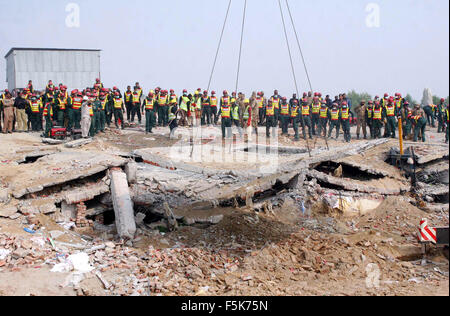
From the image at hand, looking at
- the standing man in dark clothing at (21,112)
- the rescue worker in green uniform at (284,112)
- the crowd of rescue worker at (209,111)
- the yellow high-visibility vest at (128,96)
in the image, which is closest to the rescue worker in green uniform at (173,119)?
the crowd of rescue worker at (209,111)

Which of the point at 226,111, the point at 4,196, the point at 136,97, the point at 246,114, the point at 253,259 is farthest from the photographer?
the point at 136,97

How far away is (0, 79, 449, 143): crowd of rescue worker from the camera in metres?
16.6

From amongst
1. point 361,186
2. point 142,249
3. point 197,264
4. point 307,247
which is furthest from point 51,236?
point 361,186

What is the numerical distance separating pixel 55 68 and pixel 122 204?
18.5 metres

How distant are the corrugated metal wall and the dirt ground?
18021mm

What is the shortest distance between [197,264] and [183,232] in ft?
5.28

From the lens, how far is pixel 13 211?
8.52m

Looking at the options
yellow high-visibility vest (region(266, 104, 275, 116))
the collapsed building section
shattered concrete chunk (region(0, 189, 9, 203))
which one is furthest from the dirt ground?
yellow high-visibility vest (region(266, 104, 275, 116))

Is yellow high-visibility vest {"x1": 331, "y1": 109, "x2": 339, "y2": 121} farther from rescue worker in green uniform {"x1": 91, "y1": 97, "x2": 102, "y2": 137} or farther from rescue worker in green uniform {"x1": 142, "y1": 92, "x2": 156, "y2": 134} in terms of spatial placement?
rescue worker in green uniform {"x1": 91, "y1": 97, "x2": 102, "y2": 137}

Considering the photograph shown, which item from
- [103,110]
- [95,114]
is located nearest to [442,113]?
[103,110]

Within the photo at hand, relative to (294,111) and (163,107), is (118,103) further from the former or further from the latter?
(294,111)

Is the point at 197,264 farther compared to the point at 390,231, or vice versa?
the point at 390,231

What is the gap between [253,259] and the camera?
23.5ft

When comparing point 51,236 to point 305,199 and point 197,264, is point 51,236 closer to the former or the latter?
point 197,264
